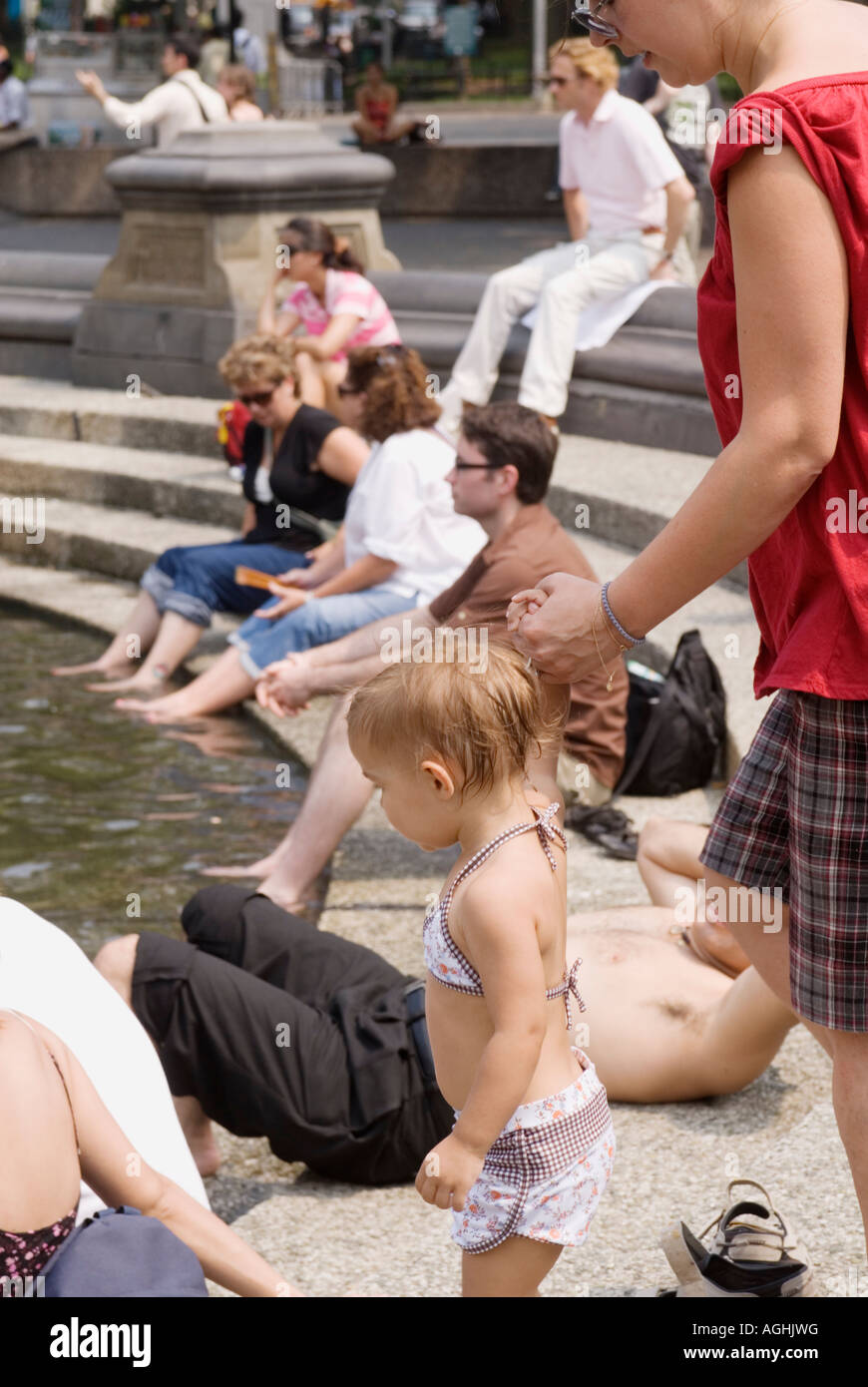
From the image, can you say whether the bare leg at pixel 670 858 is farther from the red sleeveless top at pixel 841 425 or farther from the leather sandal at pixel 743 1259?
the red sleeveless top at pixel 841 425

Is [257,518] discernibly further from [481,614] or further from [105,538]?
[481,614]

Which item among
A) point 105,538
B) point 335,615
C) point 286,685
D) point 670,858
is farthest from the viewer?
point 105,538

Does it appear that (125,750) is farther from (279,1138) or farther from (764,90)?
(764,90)

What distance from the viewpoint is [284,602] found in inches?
221

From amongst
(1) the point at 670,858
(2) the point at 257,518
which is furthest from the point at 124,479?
(1) the point at 670,858

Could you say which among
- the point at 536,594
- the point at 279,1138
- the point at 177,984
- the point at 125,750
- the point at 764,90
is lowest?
the point at 125,750

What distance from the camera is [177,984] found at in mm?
3039

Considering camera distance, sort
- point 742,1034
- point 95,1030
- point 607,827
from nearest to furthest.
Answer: point 95,1030
point 742,1034
point 607,827

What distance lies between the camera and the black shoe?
4414mm

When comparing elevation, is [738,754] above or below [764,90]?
below

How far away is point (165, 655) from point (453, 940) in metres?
4.71
